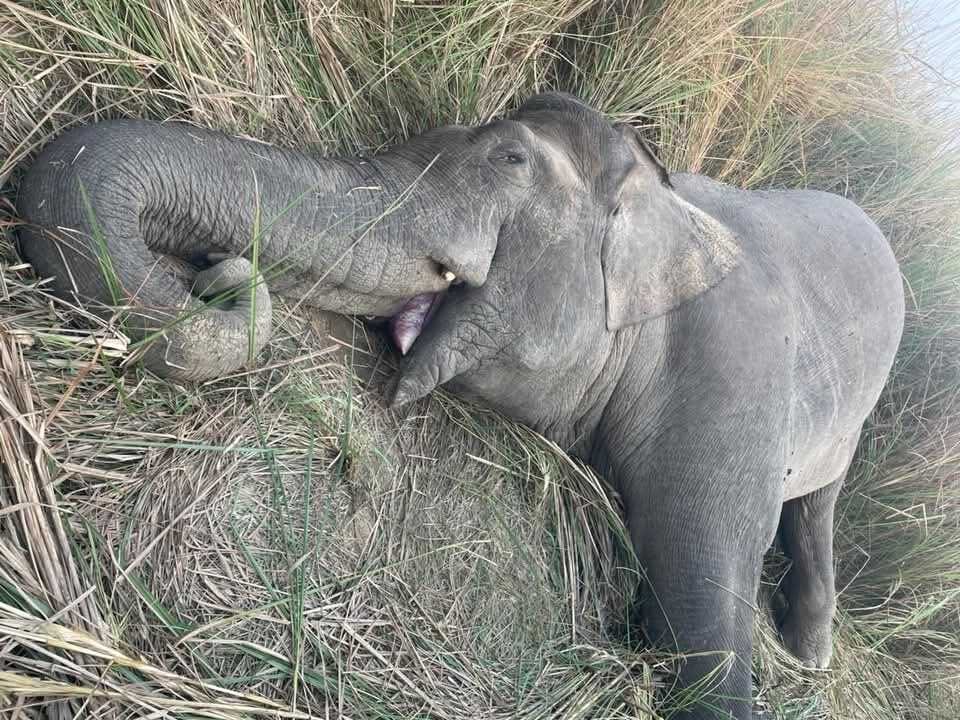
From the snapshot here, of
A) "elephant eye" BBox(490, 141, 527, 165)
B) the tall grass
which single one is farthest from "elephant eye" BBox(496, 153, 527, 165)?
the tall grass

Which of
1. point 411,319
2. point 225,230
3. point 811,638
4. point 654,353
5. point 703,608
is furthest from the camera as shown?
point 811,638

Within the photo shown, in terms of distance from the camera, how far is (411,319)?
2.41 m

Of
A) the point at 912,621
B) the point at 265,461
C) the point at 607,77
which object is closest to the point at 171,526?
the point at 265,461

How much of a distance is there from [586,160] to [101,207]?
1.28 m

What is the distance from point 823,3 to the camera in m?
4.25

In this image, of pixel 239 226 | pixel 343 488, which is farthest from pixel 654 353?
pixel 239 226

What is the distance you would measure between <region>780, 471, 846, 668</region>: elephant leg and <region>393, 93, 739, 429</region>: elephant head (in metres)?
1.33

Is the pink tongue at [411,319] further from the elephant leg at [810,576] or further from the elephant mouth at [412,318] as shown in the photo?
the elephant leg at [810,576]

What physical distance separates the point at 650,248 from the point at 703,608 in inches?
38.2

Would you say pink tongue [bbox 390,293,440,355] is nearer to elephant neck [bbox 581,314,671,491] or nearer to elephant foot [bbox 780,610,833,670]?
elephant neck [bbox 581,314,671,491]

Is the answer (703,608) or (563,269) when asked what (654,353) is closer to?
(563,269)

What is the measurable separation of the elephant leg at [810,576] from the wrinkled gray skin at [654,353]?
0.75 m

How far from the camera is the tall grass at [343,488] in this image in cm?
172

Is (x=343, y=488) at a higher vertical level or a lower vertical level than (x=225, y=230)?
lower
